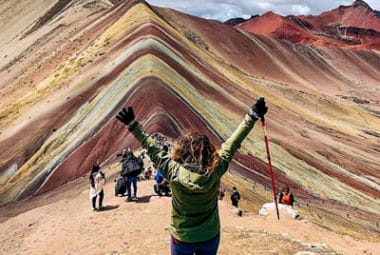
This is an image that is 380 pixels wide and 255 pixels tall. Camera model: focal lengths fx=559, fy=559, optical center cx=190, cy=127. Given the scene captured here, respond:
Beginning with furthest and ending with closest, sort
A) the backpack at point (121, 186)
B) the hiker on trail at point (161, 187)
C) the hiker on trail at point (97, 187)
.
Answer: the backpack at point (121, 186) < the hiker on trail at point (161, 187) < the hiker on trail at point (97, 187)

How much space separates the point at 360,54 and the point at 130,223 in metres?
101

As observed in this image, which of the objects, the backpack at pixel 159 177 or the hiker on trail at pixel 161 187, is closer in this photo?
the backpack at pixel 159 177

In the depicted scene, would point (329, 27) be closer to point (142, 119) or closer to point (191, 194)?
point (142, 119)

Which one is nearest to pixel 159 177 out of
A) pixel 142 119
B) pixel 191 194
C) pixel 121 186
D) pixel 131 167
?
pixel 131 167

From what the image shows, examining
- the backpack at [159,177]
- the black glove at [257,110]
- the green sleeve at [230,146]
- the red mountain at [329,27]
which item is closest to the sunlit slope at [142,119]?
the backpack at [159,177]

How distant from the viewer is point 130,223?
42.1 feet

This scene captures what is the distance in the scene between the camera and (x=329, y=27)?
16250 centimetres

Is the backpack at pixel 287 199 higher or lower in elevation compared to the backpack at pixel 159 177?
lower

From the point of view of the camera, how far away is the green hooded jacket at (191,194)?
5109 mm

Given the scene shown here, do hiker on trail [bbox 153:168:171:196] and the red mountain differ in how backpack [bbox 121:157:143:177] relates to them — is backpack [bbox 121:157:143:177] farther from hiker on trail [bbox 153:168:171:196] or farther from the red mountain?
the red mountain

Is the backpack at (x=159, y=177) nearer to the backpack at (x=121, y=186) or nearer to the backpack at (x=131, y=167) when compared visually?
the backpack at (x=131, y=167)

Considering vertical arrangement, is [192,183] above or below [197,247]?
above

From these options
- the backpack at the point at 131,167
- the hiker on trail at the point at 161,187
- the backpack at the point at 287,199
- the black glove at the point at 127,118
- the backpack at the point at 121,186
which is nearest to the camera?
the black glove at the point at 127,118

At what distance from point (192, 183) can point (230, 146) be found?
593 millimetres
